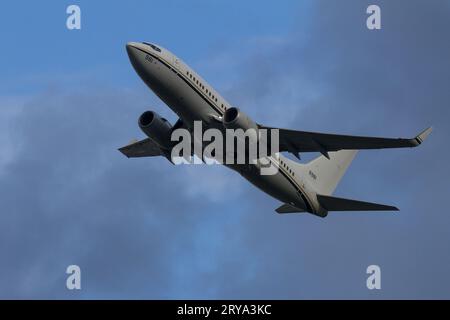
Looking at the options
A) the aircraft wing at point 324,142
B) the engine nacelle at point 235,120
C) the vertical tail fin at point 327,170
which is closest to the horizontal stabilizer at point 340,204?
the vertical tail fin at point 327,170

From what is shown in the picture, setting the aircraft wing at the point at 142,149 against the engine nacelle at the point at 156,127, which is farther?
the aircraft wing at the point at 142,149

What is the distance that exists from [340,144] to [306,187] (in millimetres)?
5943

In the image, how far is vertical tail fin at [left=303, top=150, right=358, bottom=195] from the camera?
67.6 metres

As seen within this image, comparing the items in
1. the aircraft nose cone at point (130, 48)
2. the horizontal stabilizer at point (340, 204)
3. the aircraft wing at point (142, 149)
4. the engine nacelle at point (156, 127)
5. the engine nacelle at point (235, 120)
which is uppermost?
the aircraft nose cone at point (130, 48)

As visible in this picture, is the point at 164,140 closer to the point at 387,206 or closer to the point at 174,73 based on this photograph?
the point at 174,73

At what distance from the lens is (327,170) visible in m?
70.4

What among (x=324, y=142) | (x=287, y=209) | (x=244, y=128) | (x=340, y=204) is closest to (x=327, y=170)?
(x=287, y=209)

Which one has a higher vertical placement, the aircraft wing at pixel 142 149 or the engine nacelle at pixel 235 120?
the aircraft wing at pixel 142 149

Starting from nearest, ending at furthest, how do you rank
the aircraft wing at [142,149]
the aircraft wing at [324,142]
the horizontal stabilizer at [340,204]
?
1. the aircraft wing at [324,142]
2. the horizontal stabilizer at [340,204]
3. the aircraft wing at [142,149]

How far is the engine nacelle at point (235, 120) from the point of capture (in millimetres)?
56000

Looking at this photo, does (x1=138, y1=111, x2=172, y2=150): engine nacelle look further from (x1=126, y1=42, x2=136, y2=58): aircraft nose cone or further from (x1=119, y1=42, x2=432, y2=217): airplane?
(x1=126, y1=42, x2=136, y2=58): aircraft nose cone

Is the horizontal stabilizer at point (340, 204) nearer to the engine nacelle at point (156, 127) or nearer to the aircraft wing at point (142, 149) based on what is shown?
the engine nacelle at point (156, 127)

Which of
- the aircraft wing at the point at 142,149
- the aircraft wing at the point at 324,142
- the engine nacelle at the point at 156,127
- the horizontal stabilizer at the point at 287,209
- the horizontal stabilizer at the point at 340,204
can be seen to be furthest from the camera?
the aircraft wing at the point at 142,149
